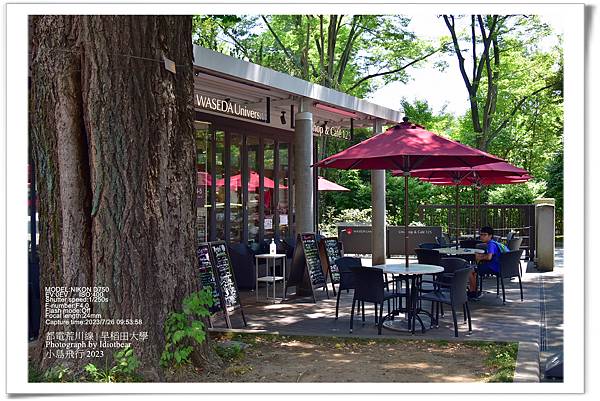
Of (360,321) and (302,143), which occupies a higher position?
(302,143)

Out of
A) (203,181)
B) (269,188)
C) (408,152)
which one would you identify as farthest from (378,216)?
(408,152)

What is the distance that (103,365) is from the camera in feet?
18.7

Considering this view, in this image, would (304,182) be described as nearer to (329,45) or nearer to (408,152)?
(408,152)

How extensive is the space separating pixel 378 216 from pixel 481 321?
21.4ft

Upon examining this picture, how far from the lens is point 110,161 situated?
5566 mm

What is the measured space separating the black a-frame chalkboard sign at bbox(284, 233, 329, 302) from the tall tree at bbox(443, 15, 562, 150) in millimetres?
14808

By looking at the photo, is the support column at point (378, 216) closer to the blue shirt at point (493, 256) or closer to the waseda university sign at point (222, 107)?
the waseda university sign at point (222, 107)

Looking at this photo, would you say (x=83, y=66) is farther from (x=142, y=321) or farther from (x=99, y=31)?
(x=142, y=321)

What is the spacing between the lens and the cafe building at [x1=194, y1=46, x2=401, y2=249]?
34.1 ft

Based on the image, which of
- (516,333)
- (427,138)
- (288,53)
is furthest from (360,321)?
(288,53)

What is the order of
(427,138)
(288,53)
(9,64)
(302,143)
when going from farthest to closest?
1. (288,53)
2. (302,143)
3. (427,138)
4. (9,64)

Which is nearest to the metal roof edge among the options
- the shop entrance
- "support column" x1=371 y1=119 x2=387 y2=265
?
"support column" x1=371 y1=119 x2=387 y2=265

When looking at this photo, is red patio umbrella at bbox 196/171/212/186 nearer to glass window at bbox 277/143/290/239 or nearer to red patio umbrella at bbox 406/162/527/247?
glass window at bbox 277/143/290/239
